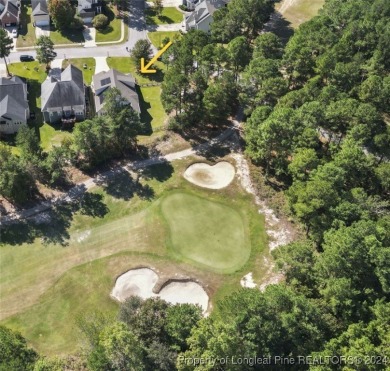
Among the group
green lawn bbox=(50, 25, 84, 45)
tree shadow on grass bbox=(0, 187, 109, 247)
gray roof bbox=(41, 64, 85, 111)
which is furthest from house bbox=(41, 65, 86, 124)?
green lawn bbox=(50, 25, 84, 45)

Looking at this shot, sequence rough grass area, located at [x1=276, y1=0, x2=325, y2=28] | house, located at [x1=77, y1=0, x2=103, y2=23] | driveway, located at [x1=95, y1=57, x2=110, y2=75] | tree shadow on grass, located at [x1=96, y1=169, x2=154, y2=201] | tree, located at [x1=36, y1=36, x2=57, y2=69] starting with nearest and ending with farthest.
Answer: tree shadow on grass, located at [x1=96, y1=169, x2=154, y2=201] < tree, located at [x1=36, y1=36, x2=57, y2=69] < driveway, located at [x1=95, y1=57, x2=110, y2=75] < house, located at [x1=77, y1=0, x2=103, y2=23] < rough grass area, located at [x1=276, y1=0, x2=325, y2=28]

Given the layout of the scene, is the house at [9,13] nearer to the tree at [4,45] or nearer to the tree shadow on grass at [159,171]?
the tree at [4,45]

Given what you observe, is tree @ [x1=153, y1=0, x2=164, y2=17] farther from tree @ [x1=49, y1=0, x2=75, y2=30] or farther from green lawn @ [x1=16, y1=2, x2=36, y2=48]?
green lawn @ [x1=16, y1=2, x2=36, y2=48]

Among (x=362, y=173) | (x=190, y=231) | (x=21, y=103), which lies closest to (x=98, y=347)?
(x=190, y=231)

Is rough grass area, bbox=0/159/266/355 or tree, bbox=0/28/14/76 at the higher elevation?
tree, bbox=0/28/14/76

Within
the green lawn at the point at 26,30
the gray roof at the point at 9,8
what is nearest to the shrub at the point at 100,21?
the green lawn at the point at 26,30

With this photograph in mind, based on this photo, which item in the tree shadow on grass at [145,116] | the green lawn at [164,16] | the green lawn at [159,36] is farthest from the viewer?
the green lawn at [164,16]

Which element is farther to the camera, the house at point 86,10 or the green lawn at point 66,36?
the house at point 86,10
